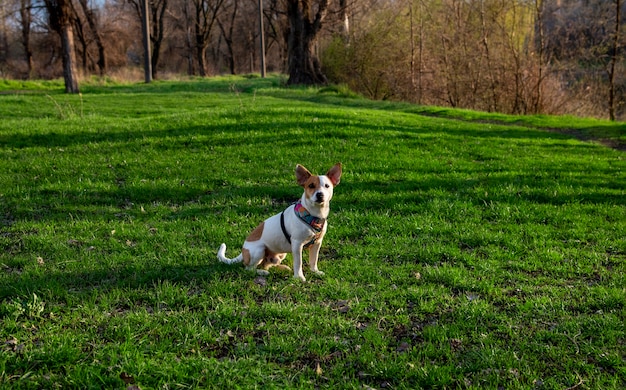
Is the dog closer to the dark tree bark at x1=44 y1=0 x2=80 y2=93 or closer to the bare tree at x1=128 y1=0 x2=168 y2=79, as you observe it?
the dark tree bark at x1=44 y1=0 x2=80 y2=93

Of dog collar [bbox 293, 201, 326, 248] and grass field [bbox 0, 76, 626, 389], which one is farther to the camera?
dog collar [bbox 293, 201, 326, 248]

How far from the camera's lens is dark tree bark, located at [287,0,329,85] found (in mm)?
26828

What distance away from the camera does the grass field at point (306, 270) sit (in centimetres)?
376

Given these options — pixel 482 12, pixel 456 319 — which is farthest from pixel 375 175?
pixel 482 12

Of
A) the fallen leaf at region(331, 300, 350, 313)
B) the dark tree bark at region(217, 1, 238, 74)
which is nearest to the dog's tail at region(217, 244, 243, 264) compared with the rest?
the fallen leaf at region(331, 300, 350, 313)

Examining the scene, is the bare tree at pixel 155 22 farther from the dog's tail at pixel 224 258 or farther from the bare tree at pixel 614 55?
the dog's tail at pixel 224 258

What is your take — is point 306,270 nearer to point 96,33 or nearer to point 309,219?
point 309,219

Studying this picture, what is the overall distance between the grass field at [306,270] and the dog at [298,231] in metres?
0.22

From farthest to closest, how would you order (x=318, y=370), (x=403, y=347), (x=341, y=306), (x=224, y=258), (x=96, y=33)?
(x=96, y=33) < (x=224, y=258) < (x=341, y=306) < (x=403, y=347) < (x=318, y=370)

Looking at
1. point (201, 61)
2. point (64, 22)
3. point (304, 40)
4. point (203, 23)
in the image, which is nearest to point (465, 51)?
point (304, 40)

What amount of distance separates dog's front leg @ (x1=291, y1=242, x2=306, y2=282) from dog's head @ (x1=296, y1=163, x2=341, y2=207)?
1.64 feet

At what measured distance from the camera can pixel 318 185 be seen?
494 cm

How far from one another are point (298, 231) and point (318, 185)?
19.8 inches

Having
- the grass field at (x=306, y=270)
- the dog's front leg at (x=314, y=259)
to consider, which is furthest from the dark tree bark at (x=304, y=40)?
the dog's front leg at (x=314, y=259)
